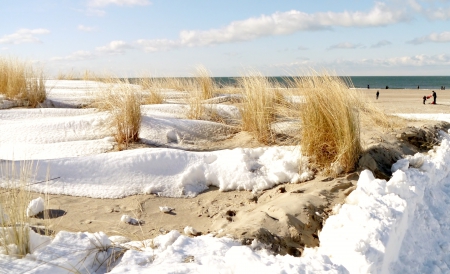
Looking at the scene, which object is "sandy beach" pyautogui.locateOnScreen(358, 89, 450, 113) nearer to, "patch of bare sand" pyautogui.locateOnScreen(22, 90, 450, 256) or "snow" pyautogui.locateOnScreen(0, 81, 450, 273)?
"snow" pyautogui.locateOnScreen(0, 81, 450, 273)

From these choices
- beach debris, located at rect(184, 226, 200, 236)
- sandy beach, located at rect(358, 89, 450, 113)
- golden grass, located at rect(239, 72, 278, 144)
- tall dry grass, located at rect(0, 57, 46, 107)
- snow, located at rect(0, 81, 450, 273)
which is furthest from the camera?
sandy beach, located at rect(358, 89, 450, 113)

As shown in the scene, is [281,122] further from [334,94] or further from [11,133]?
Result: [11,133]

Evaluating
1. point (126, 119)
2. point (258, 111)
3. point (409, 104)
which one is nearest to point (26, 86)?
point (126, 119)

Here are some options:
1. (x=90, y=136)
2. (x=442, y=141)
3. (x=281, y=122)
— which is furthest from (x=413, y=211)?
(x=90, y=136)

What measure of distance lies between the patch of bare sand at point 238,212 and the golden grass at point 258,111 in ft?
3.67

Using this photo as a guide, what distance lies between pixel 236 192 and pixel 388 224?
131cm

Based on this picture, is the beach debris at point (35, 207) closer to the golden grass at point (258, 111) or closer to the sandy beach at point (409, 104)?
the golden grass at point (258, 111)

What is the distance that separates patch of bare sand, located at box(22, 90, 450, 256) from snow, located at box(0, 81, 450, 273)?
0.10 m

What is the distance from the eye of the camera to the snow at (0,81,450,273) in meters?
1.75

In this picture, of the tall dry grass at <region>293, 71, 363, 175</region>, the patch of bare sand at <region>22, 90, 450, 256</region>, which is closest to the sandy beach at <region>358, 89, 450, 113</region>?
the tall dry grass at <region>293, 71, 363, 175</region>

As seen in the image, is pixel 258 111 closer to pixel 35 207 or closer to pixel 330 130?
pixel 330 130

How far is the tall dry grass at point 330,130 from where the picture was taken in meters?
3.18

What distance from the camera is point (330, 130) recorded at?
3285 millimetres

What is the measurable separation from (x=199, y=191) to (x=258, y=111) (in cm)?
140
